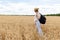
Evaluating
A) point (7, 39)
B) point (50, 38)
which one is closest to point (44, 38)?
point (50, 38)

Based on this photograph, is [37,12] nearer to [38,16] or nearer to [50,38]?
[38,16]

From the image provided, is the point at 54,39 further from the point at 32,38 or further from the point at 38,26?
the point at 38,26

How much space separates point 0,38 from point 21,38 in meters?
0.74

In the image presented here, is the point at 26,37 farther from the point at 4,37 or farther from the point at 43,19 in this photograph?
the point at 43,19

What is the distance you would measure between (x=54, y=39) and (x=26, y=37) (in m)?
0.87

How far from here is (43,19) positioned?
35.2 ft

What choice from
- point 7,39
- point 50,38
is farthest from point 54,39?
point 7,39

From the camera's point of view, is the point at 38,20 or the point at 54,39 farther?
the point at 38,20

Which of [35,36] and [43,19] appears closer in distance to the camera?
[35,36]

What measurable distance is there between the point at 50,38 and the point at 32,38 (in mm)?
587

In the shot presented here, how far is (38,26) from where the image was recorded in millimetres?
10594

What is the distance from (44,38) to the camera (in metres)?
9.38

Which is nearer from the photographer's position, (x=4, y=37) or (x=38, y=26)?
(x=4, y=37)

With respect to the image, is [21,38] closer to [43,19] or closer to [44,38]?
[44,38]
